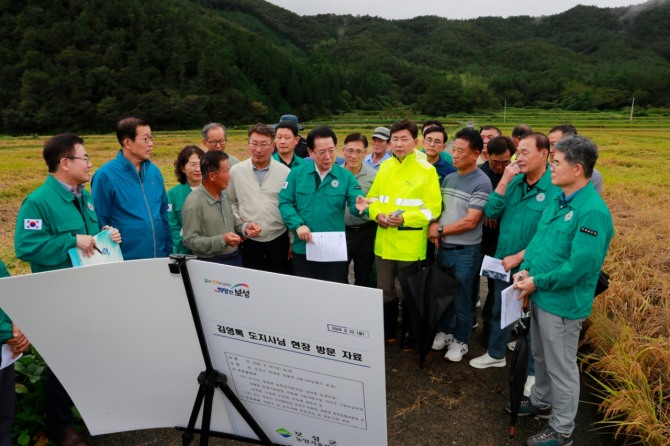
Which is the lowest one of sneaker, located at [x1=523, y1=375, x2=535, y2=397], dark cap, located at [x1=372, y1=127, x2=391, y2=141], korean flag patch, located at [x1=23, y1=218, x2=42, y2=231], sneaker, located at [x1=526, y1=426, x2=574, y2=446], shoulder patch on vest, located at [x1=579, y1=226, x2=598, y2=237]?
sneaker, located at [x1=523, y1=375, x2=535, y2=397]

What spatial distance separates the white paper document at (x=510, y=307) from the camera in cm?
270

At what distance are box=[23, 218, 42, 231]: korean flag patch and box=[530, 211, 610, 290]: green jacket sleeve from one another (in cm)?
319

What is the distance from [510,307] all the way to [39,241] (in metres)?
3.07

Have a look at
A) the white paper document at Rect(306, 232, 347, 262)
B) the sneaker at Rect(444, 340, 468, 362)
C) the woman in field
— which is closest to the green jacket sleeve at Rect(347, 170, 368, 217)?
the white paper document at Rect(306, 232, 347, 262)

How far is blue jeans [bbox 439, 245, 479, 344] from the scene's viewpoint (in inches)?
147

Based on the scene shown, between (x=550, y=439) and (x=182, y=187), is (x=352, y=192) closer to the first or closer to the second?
(x=182, y=187)

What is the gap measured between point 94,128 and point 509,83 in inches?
3119

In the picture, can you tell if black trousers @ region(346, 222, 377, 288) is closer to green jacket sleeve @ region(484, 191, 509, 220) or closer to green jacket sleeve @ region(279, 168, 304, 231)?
green jacket sleeve @ region(279, 168, 304, 231)

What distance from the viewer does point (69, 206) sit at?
8.96ft

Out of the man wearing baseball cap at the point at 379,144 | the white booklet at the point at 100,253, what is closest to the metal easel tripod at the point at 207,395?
the white booklet at the point at 100,253

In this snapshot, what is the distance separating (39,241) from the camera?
2527mm

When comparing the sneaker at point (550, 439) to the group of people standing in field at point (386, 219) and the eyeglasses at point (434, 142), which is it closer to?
the group of people standing in field at point (386, 219)


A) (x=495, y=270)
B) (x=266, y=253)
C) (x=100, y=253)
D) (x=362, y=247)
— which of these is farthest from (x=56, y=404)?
(x=495, y=270)

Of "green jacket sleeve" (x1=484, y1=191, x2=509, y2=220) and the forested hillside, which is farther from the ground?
the forested hillside
